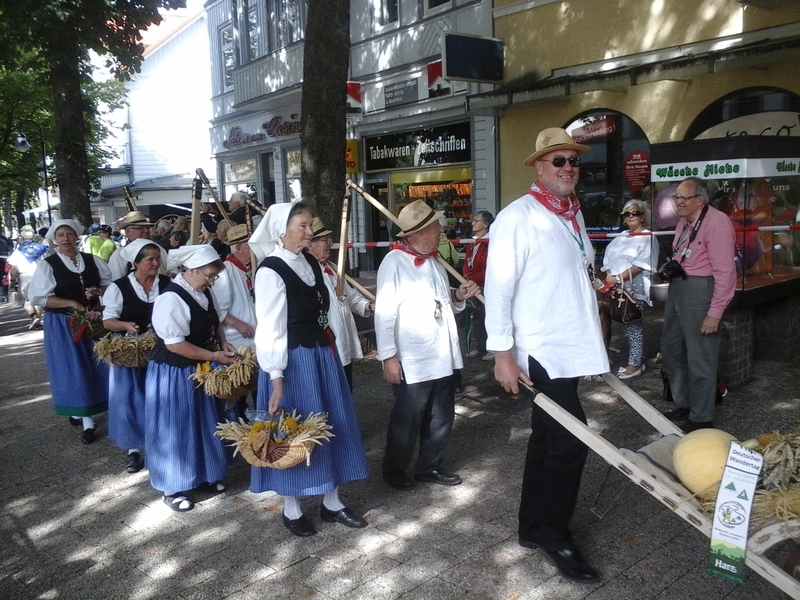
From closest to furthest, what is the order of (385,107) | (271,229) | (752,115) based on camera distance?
(271,229) < (752,115) < (385,107)

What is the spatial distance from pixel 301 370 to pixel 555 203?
1722 millimetres

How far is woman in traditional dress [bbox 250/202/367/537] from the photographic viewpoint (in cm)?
407

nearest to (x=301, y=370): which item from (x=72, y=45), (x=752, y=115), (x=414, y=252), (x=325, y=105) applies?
(x=414, y=252)

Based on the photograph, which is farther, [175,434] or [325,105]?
[325,105]

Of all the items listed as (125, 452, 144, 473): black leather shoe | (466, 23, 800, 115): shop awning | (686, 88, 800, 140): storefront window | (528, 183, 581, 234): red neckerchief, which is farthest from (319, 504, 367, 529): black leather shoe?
(686, 88, 800, 140): storefront window

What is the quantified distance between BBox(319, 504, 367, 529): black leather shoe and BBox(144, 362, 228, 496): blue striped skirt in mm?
929

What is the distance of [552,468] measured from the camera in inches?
145

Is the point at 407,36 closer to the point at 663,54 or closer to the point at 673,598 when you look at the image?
the point at 663,54

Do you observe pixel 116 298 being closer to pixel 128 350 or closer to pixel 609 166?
pixel 128 350

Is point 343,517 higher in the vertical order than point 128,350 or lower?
lower

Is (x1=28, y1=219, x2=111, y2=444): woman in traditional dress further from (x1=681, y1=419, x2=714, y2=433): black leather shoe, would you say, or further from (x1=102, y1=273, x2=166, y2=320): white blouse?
(x1=681, y1=419, x2=714, y2=433): black leather shoe

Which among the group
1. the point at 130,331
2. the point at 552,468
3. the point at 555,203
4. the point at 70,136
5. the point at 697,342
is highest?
the point at 70,136

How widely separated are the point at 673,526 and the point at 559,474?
3.25 ft

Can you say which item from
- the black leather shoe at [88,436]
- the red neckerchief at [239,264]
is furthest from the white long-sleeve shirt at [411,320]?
the black leather shoe at [88,436]
